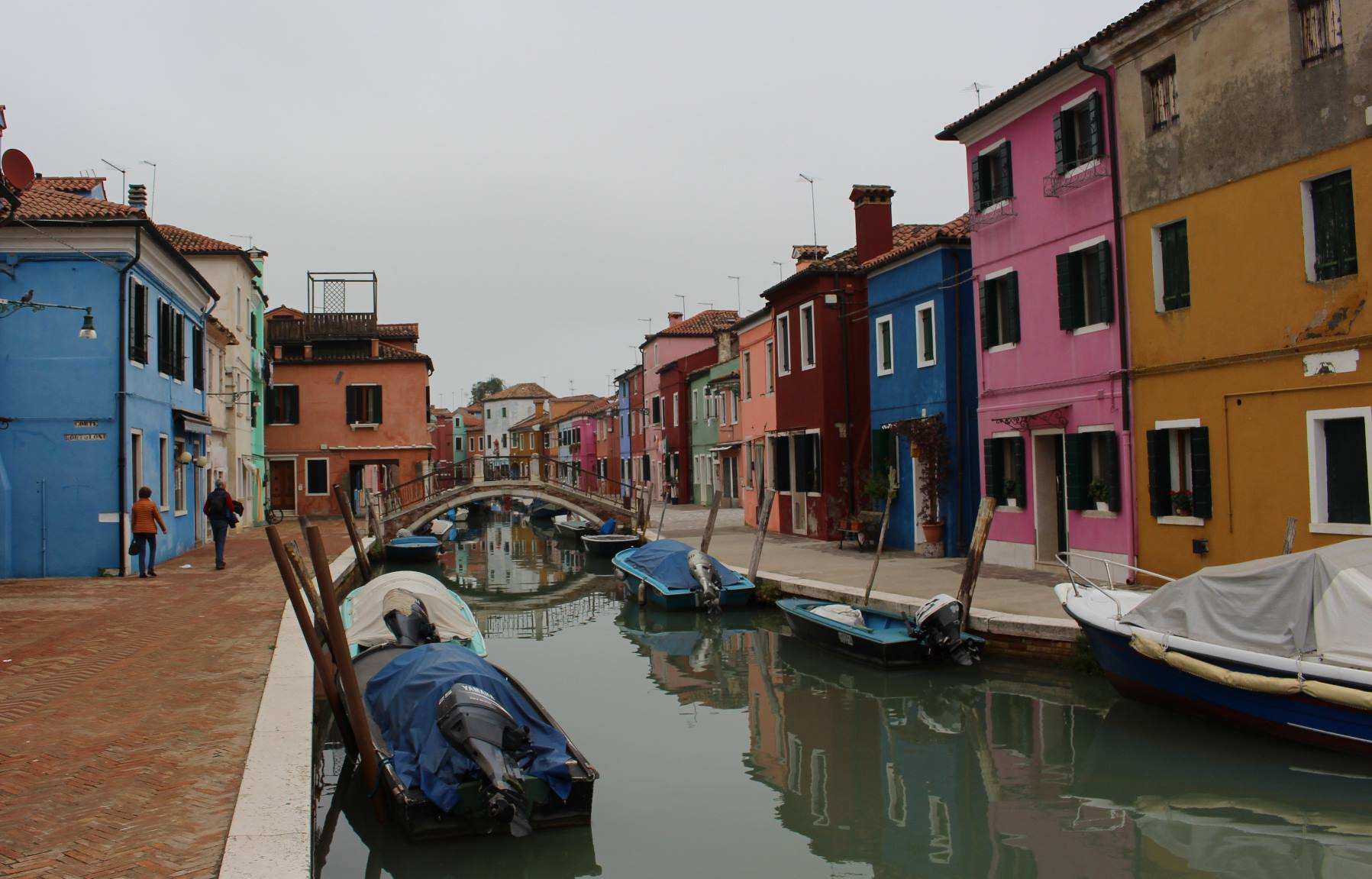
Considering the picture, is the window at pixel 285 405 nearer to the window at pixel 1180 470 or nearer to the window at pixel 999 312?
the window at pixel 999 312

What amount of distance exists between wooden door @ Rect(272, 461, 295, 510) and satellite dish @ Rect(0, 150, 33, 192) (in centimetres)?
2663

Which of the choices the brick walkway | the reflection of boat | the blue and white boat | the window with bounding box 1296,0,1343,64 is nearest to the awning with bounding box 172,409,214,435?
the brick walkway

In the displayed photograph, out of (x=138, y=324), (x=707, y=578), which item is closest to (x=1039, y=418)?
(x=707, y=578)

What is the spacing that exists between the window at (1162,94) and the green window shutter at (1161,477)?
4135mm

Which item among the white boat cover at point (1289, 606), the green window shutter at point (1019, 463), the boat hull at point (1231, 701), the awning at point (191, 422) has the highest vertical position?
the awning at point (191, 422)

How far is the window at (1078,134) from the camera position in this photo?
1540 cm

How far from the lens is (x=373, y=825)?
27.6ft

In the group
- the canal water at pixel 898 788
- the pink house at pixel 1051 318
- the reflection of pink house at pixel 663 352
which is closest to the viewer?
the canal water at pixel 898 788

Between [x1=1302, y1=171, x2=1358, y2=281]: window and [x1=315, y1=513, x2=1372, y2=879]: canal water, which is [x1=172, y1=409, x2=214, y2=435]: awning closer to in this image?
[x1=315, y1=513, x2=1372, y2=879]: canal water

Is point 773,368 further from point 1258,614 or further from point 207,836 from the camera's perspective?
point 207,836

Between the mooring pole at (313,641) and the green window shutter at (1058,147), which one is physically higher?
the green window shutter at (1058,147)

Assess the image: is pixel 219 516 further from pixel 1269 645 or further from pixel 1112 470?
pixel 1269 645

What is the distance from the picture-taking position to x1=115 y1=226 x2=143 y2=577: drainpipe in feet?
60.5

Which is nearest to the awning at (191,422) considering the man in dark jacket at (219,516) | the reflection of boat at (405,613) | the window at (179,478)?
the window at (179,478)
